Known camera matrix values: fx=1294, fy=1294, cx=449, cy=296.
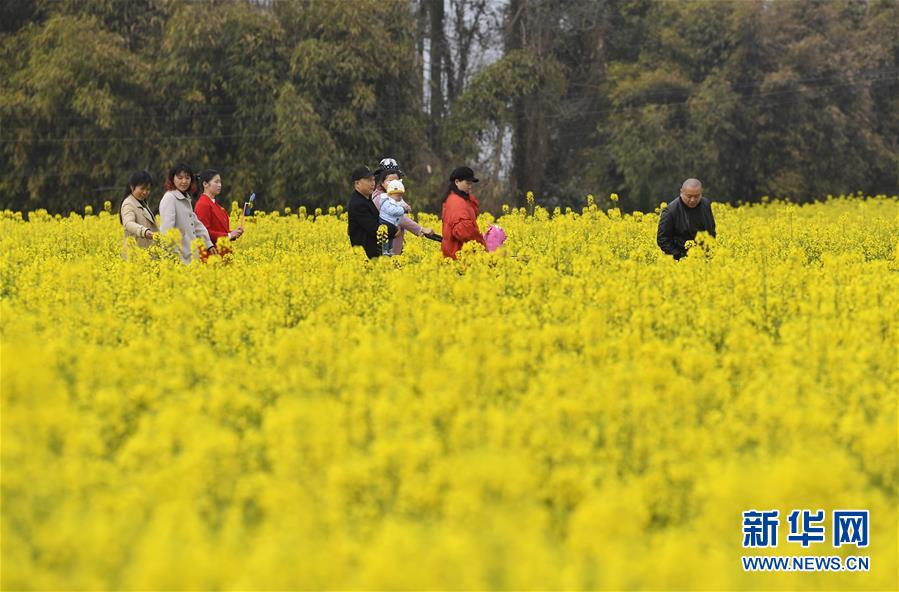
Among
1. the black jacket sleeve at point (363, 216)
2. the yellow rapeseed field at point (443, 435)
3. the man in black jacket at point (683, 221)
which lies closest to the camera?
the yellow rapeseed field at point (443, 435)

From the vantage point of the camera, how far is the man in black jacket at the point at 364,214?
35.4ft

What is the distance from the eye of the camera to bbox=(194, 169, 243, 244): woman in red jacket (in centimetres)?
1130

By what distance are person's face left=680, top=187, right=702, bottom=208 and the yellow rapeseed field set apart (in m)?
1.68

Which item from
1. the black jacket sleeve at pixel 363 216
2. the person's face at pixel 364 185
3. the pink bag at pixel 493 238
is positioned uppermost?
the person's face at pixel 364 185

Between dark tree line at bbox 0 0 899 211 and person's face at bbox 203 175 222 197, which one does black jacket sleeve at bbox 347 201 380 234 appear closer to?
person's face at bbox 203 175 222 197

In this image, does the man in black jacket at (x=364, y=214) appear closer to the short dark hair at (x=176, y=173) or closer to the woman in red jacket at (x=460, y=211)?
the woman in red jacket at (x=460, y=211)

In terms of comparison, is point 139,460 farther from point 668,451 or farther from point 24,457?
point 668,451

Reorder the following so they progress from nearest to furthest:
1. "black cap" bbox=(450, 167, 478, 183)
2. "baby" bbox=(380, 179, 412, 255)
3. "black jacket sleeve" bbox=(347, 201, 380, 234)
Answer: "black cap" bbox=(450, 167, 478, 183)
"black jacket sleeve" bbox=(347, 201, 380, 234)
"baby" bbox=(380, 179, 412, 255)

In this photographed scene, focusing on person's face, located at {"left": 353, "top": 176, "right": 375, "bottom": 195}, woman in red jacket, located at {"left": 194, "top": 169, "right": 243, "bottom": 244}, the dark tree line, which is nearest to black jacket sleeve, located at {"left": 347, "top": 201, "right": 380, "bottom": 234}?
person's face, located at {"left": 353, "top": 176, "right": 375, "bottom": 195}

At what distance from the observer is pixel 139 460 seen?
511cm

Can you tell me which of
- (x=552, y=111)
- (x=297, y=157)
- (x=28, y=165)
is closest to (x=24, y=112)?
(x=28, y=165)

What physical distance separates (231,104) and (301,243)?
47.4 ft

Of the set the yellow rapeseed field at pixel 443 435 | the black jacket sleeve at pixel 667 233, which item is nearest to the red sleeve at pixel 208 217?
the yellow rapeseed field at pixel 443 435

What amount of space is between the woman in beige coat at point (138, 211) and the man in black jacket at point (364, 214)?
1.68 metres
